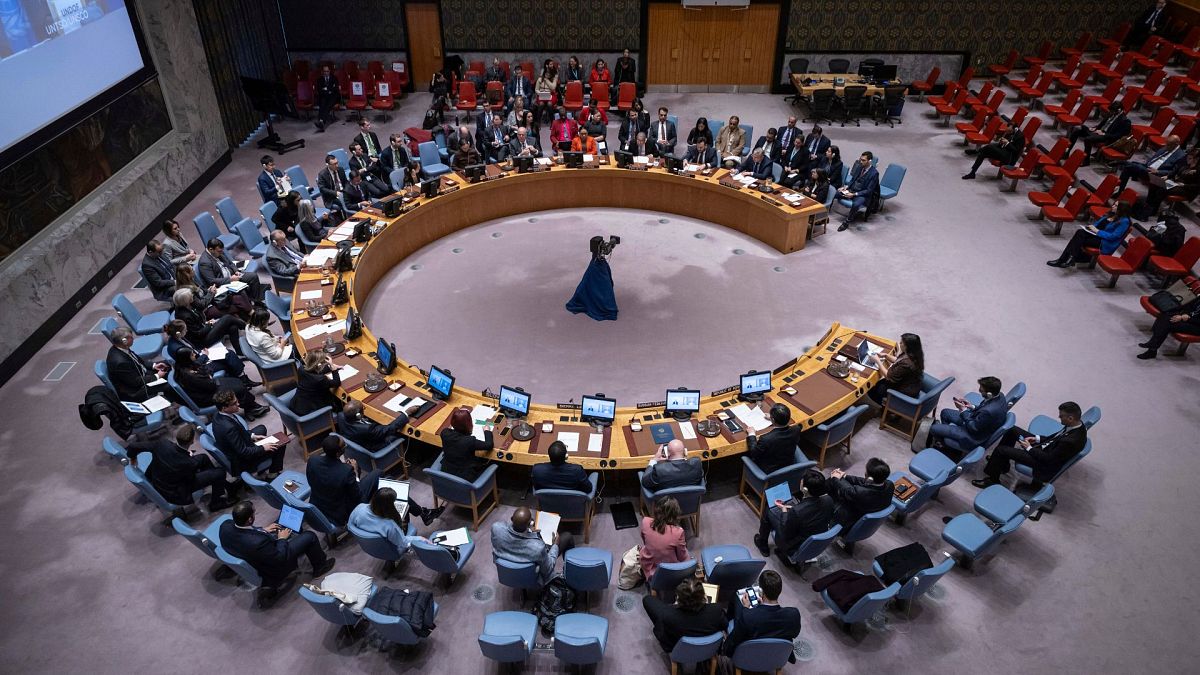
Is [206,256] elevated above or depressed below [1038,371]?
above

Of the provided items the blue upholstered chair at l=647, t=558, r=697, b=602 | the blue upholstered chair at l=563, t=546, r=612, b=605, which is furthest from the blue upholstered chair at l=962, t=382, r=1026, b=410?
the blue upholstered chair at l=563, t=546, r=612, b=605

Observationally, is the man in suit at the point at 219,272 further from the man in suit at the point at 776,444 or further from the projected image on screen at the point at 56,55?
the man in suit at the point at 776,444

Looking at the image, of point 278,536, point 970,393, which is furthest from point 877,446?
point 278,536

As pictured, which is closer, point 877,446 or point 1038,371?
point 877,446

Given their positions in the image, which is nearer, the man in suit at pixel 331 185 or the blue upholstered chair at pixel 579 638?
the blue upholstered chair at pixel 579 638

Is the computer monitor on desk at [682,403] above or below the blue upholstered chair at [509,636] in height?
above

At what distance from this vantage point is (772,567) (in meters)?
7.21

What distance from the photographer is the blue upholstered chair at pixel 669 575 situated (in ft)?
20.5

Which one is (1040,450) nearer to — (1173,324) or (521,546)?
(1173,324)

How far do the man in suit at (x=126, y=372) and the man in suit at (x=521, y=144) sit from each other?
7.95 meters

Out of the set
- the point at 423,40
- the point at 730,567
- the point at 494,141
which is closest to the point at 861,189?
the point at 494,141

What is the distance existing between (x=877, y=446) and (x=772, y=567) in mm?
2413

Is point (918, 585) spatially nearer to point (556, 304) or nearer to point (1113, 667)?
point (1113, 667)

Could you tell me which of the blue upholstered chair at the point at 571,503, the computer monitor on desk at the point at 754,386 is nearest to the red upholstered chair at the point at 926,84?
the computer monitor on desk at the point at 754,386
